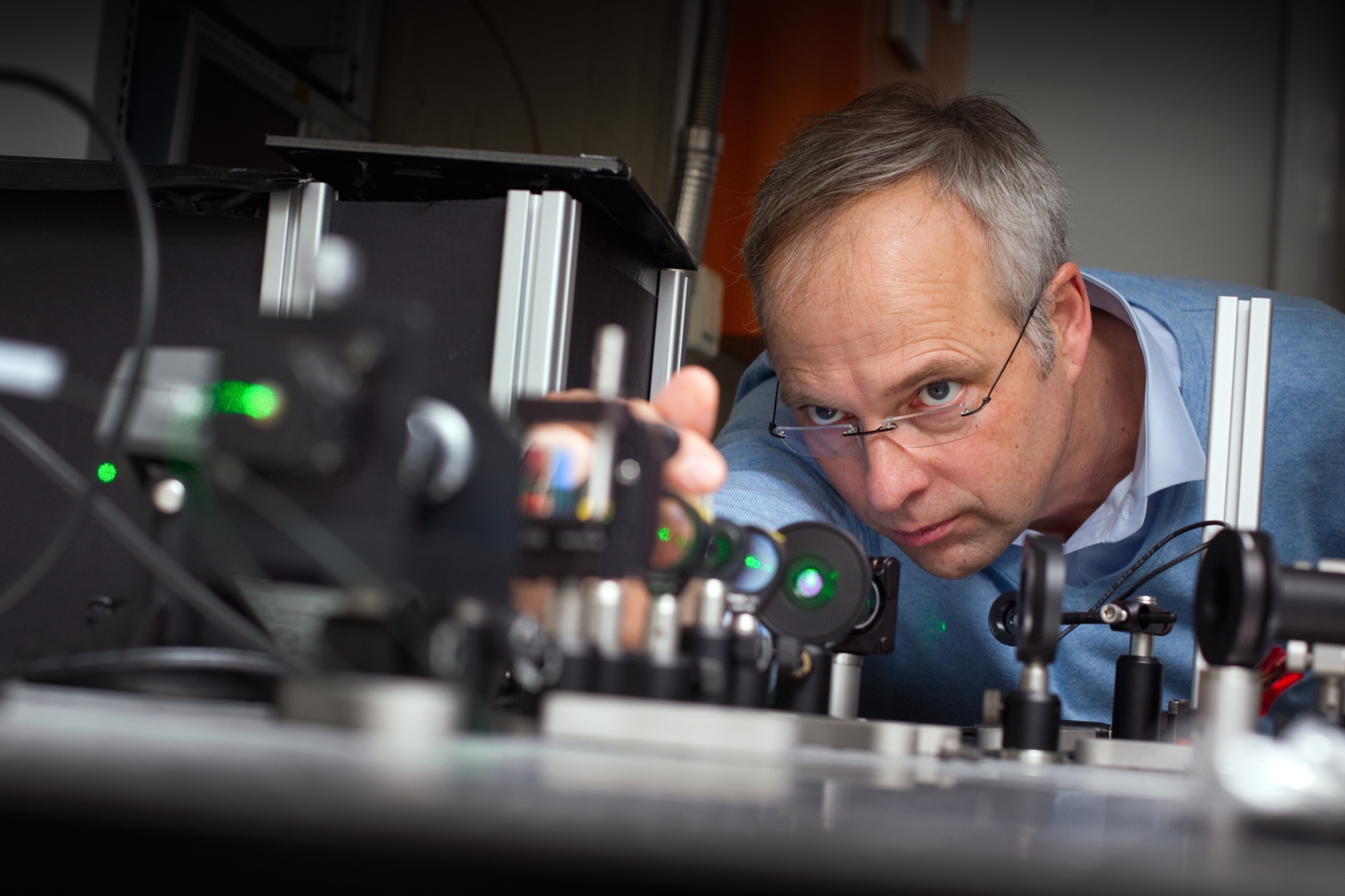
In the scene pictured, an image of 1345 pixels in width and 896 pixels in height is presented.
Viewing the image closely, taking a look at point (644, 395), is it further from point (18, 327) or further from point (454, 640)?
point (454, 640)

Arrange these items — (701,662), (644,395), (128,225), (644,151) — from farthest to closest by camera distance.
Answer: (644,151) → (644,395) → (128,225) → (701,662)

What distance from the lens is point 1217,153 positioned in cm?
362

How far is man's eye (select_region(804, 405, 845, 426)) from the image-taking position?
60.2 inches

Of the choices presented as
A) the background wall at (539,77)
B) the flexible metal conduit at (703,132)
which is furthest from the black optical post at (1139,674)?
the background wall at (539,77)

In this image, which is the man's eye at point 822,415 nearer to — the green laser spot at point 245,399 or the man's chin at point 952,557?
the man's chin at point 952,557

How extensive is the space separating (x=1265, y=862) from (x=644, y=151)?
9.48 feet

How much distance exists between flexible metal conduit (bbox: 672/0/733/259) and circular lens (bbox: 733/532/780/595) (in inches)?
79.3

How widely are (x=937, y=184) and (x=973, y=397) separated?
10.7 inches

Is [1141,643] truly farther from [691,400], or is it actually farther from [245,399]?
[245,399]

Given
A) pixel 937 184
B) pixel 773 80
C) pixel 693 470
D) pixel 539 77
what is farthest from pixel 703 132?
pixel 693 470

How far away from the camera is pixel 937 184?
1.46 metres

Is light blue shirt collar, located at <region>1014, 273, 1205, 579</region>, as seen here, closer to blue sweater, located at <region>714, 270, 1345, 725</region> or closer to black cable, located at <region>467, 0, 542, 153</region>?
blue sweater, located at <region>714, 270, 1345, 725</region>

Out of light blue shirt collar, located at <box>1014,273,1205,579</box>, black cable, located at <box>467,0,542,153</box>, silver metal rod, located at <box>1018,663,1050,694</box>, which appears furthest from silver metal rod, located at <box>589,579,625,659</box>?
black cable, located at <box>467,0,542,153</box>

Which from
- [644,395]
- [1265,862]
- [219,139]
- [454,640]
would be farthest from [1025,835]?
[219,139]
